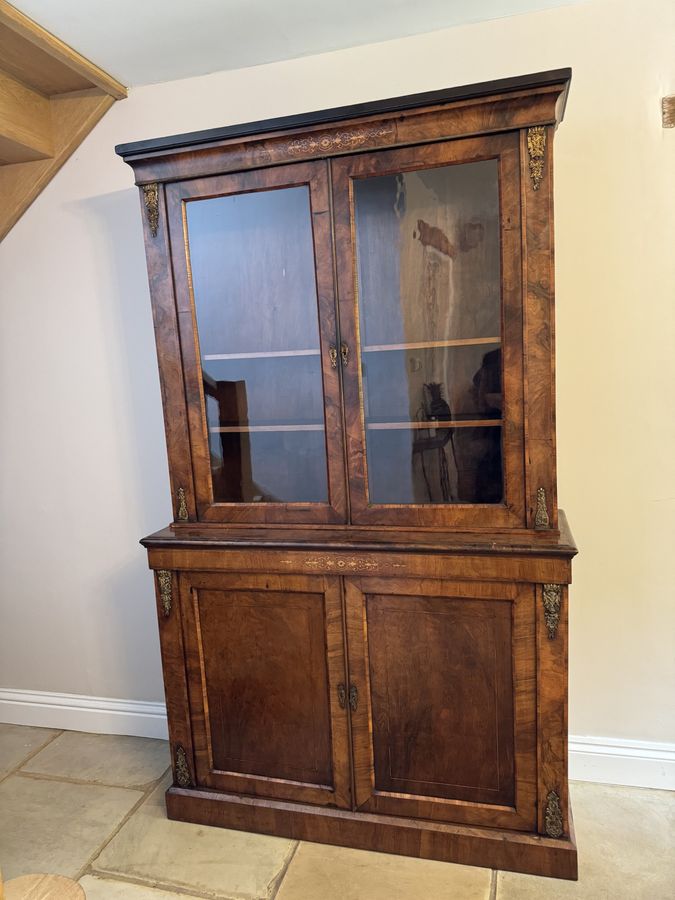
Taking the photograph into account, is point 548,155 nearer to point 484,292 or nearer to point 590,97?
point 484,292

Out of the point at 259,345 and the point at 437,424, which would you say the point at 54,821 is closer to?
the point at 259,345

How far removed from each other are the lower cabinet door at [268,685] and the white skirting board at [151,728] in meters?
0.66

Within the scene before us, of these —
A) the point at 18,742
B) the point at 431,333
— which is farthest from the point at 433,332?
the point at 18,742

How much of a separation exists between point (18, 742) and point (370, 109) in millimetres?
2638

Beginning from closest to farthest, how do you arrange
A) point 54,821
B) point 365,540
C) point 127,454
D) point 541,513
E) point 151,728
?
point 541,513
point 365,540
point 54,821
point 127,454
point 151,728

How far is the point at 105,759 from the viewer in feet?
7.70

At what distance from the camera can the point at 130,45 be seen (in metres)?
1.93

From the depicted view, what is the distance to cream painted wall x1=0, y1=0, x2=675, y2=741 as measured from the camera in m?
1.82

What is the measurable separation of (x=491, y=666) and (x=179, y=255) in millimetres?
1433

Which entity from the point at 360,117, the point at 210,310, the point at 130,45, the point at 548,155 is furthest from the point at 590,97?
the point at 130,45

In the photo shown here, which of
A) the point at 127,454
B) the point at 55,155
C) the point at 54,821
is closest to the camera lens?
the point at 54,821

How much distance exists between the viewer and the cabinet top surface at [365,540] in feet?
5.13

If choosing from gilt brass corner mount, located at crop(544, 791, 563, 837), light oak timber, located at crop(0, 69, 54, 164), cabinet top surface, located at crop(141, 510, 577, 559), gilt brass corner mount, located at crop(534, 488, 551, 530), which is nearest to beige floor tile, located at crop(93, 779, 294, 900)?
gilt brass corner mount, located at crop(544, 791, 563, 837)

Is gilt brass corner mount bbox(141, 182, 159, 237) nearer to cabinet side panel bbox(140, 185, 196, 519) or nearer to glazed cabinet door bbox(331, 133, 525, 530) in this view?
cabinet side panel bbox(140, 185, 196, 519)
